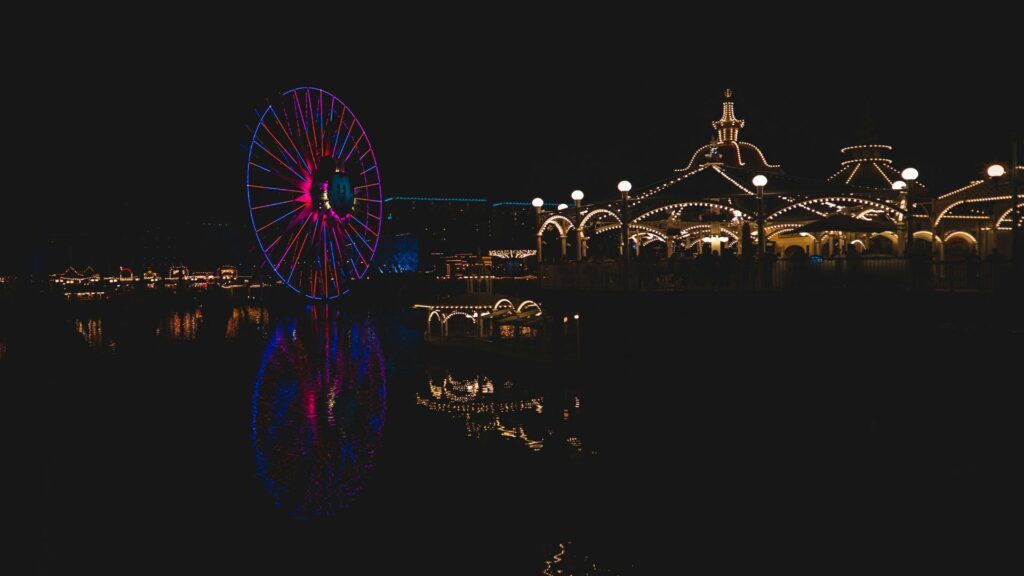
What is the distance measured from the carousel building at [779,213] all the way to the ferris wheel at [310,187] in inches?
355

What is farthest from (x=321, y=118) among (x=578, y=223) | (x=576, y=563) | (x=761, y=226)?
(x=576, y=563)

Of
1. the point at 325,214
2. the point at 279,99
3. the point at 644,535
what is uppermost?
the point at 279,99

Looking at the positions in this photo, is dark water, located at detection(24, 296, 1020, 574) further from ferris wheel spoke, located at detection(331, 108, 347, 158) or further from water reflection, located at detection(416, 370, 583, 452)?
ferris wheel spoke, located at detection(331, 108, 347, 158)

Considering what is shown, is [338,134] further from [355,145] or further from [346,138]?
[355,145]

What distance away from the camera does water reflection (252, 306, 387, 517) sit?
741 centimetres

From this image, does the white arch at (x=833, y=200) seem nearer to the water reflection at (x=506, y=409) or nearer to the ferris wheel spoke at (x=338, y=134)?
the water reflection at (x=506, y=409)

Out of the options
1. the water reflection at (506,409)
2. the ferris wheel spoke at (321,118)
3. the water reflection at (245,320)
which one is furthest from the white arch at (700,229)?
the water reflection at (506,409)

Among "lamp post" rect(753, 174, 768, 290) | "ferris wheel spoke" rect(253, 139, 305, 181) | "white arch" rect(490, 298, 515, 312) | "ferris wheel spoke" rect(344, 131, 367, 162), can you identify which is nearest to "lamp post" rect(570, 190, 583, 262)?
"lamp post" rect(753, 174, 768, 290)

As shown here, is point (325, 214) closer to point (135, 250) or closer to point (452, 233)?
point (135, 250)

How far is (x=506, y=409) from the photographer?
36.1 ft

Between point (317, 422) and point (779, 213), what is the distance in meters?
13.6

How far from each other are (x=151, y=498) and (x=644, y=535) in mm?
4301

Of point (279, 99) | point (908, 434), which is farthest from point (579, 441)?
point (279, 99)

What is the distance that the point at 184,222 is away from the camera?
3384cm
